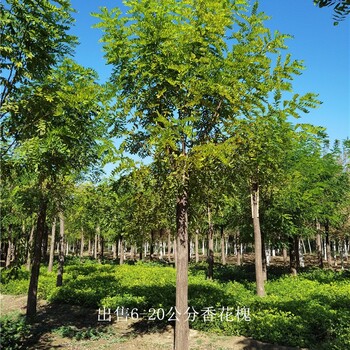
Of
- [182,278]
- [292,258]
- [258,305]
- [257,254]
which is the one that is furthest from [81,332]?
[292,258]

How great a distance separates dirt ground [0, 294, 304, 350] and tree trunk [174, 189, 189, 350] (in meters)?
1.67

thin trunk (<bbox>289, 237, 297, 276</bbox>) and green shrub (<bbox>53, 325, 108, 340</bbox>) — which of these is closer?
green shrub (<bbox>53, 325, 108, 340</bbox>)

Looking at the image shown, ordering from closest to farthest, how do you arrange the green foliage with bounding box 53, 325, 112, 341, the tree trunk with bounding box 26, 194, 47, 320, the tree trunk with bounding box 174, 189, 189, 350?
the tree trunk with bounding box 174, 189, 189, 350, the green foliage with bounding box 53, 325, 112, 341, the tree trunk with bounding box 26, 194, 47, 320

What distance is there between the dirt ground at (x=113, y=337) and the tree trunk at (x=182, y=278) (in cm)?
167

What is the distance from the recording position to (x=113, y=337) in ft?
32.0

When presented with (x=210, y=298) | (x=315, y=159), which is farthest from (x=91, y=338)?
(x=315, y=159)

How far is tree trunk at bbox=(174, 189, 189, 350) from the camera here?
23.8 feet

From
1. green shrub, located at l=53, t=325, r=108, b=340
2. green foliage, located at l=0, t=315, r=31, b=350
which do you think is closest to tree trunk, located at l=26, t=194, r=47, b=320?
green shrub, located at l=53, t=325, r=108, b=340

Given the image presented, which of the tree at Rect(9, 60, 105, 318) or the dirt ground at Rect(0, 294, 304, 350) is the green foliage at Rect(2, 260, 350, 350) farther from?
the tree at Rect(9, 60, 105, 318)

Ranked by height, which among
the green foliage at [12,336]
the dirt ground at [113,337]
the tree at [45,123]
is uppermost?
the tree at [45,123]

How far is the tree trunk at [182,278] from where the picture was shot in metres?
7.25

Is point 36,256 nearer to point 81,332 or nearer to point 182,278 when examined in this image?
point 81,332

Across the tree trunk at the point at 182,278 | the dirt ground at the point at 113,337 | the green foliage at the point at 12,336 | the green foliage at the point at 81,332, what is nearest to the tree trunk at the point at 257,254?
the dirt ground at the point at 113,337

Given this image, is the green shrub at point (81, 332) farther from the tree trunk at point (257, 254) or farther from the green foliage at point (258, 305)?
the tree trunk at point (257, 254)
